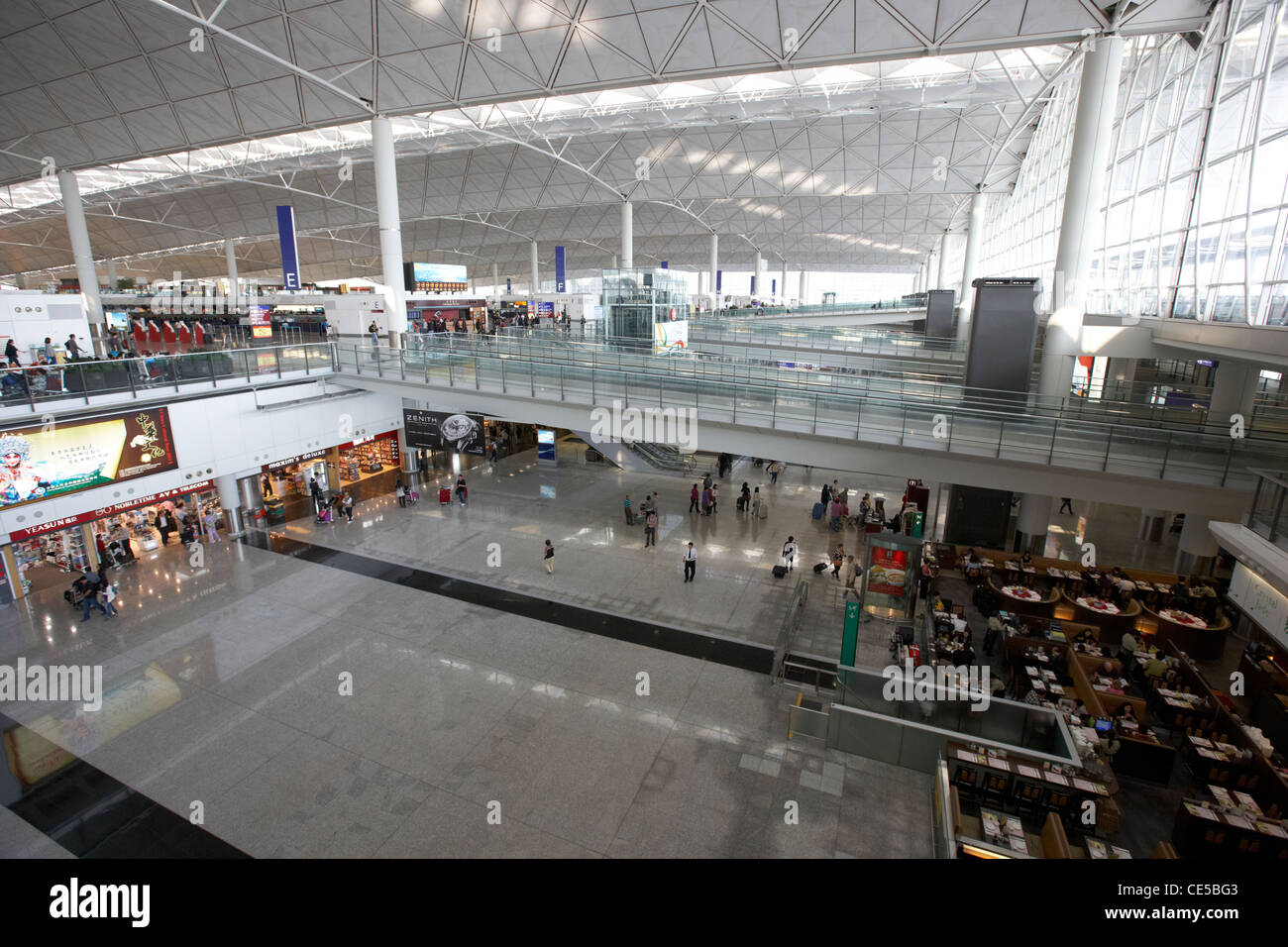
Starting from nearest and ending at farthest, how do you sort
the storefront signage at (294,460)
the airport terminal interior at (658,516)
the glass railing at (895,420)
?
the airport terminal interior at (658,516) → the glass railing at (895,420) → the storefront signage at (294,460)

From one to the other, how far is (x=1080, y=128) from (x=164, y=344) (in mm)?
30351

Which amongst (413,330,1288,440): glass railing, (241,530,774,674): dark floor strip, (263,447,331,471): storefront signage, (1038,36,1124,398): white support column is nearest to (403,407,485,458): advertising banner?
Answer: (413,330,1288,440): glass railing

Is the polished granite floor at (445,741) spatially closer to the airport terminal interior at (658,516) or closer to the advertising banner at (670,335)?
the airport terminal interior at (658,516)

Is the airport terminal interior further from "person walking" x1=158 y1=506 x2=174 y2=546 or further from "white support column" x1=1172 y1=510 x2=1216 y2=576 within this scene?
"person walking" x1=158 y1=506 x2=174 y2=546

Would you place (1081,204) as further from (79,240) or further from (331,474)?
(79,240)

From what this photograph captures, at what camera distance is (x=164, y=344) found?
2445 centimetres

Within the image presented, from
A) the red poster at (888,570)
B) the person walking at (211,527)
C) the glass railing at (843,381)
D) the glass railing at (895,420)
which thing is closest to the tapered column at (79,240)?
the person walking at (211,527)

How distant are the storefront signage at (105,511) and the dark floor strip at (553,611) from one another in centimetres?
226

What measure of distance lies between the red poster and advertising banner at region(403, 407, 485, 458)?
12.5 meters

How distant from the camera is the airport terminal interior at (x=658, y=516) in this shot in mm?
8594

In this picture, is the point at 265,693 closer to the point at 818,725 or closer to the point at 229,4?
the point at 818,725

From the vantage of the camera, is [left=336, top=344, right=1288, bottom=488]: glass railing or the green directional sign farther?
the green directional sign

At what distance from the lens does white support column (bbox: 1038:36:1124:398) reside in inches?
570
